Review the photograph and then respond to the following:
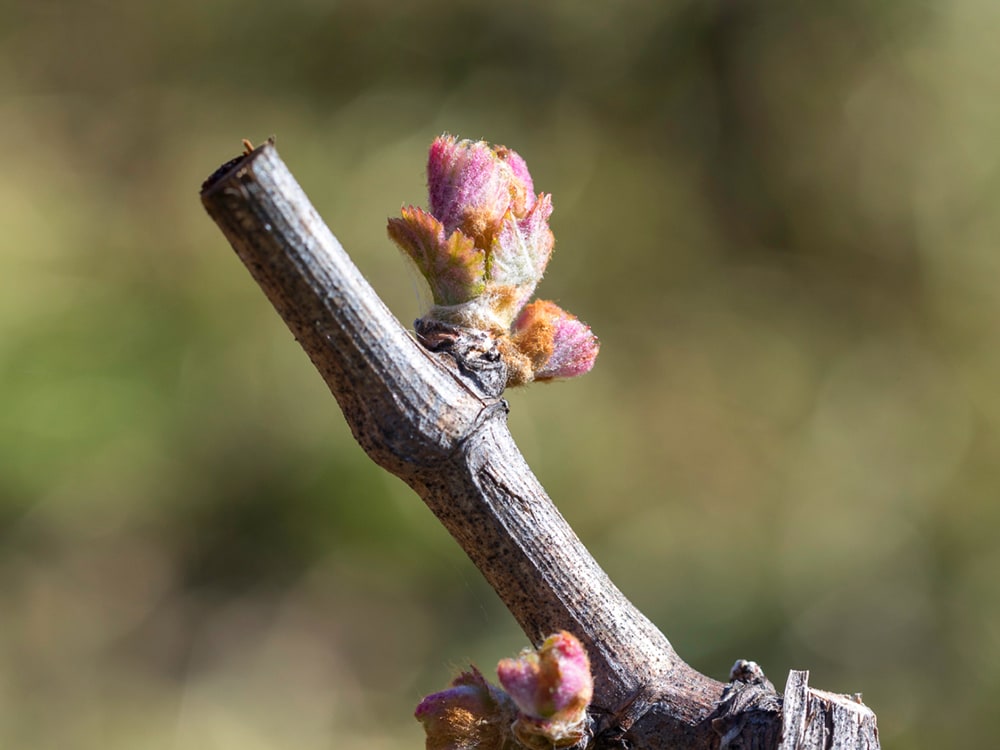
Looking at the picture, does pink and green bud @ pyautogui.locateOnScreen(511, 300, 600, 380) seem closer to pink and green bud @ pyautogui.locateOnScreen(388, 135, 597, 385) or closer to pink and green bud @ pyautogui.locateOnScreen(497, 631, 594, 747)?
pink and green bud @ pyautogui.locateOnScreen(388, 135, 597, 385)

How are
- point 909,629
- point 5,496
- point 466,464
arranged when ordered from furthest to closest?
point 5,496 → point 909,629 → point 466,464

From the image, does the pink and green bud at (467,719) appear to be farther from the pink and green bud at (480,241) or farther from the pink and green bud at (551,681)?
the pink and green bud at (480,241)

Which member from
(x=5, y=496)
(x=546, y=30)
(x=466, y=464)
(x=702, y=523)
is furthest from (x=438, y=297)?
(x=546, y=30)

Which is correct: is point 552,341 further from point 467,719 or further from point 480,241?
point 467,719

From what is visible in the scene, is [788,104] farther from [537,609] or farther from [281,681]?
[537,609]

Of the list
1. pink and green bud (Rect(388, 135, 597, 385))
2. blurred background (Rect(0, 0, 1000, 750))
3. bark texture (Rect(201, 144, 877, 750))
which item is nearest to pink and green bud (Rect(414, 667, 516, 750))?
bark texture (Rect(201, 144, 877, 750))

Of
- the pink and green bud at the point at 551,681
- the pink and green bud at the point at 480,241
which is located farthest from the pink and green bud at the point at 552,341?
the pink and green bud at the point at 551,681
